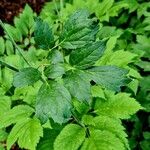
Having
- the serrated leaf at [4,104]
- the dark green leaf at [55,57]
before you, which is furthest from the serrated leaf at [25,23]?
the dark green leaf at [55,57]

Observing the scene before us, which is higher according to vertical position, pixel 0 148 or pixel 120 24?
pixel 120 24

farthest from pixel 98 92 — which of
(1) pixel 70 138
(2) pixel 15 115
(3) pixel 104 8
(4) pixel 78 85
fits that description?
(3) pixel 104 8

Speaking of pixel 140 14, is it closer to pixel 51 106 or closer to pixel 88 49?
pixel 88 49

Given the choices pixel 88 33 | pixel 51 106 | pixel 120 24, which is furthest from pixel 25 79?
pixel 120 24

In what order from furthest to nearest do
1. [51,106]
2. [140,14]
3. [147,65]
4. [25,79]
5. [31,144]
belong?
[140,14]
[147,65]
[31,144]
[25,79]
[51,106]

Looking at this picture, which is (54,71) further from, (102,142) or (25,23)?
(25,23)
